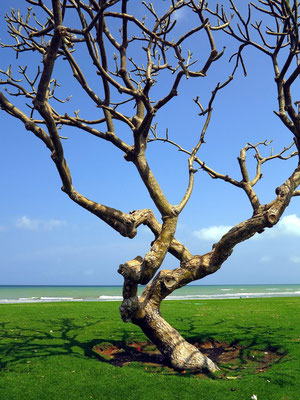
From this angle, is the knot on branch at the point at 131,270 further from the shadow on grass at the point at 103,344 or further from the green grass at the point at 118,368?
the shadow on grass at the point at 103,344

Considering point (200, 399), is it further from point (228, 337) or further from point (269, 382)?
point (228, 337)

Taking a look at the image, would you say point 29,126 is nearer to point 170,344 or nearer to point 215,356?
point 170,344

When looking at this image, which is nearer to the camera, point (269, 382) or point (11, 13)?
point (269, 382)

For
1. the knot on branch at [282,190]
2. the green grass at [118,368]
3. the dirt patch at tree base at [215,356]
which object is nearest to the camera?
the green grass at [118,368]

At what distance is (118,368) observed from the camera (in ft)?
30.1

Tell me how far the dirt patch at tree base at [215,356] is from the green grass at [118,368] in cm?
13

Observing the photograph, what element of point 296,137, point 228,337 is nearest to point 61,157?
point 296,137

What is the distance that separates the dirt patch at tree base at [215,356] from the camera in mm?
9873

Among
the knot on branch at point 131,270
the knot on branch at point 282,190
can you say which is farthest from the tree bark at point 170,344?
the knot on branch at point 282,190

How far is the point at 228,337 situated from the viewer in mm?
12750

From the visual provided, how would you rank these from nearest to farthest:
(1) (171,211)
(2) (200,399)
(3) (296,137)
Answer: (2) (200,399), (1) (171,211), (3) (296,137)

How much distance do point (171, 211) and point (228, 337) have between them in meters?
5.86

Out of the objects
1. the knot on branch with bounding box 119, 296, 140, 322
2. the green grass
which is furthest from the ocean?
the knot on branch with bounding box 119, 296, 140, 322

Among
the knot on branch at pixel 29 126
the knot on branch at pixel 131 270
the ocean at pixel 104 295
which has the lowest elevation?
the ocean at pixel 104 295
